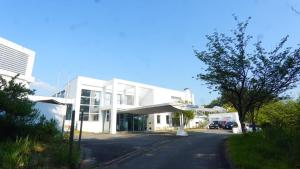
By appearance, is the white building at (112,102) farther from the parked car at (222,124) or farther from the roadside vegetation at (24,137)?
the roadside vegetation at (24,137)

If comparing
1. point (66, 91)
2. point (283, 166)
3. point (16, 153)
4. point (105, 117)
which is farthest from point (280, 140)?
point (66, 91)

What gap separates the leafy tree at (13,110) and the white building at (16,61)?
1219 cm

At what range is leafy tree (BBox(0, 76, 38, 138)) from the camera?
11312 millimetres

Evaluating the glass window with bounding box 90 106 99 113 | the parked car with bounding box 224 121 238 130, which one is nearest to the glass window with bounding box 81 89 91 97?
the glass window with bounding box 90 106 99 113

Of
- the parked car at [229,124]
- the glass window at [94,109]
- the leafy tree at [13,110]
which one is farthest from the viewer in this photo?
the parked car at [229,124]

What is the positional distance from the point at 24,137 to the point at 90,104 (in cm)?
2566

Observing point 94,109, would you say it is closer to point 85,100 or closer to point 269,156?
point 85,100

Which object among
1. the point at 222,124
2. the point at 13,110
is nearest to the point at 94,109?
the point at 222,124

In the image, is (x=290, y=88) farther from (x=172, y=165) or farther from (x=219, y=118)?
(x=219, y=118)

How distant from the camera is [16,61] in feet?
86.7

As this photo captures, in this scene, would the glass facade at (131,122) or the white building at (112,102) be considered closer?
the white building at (112,102)

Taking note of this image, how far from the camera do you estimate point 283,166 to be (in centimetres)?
898

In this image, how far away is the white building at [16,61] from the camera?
2480cm

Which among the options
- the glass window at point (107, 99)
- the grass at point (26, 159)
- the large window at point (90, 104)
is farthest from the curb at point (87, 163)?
the glass window at point (107, 99)
